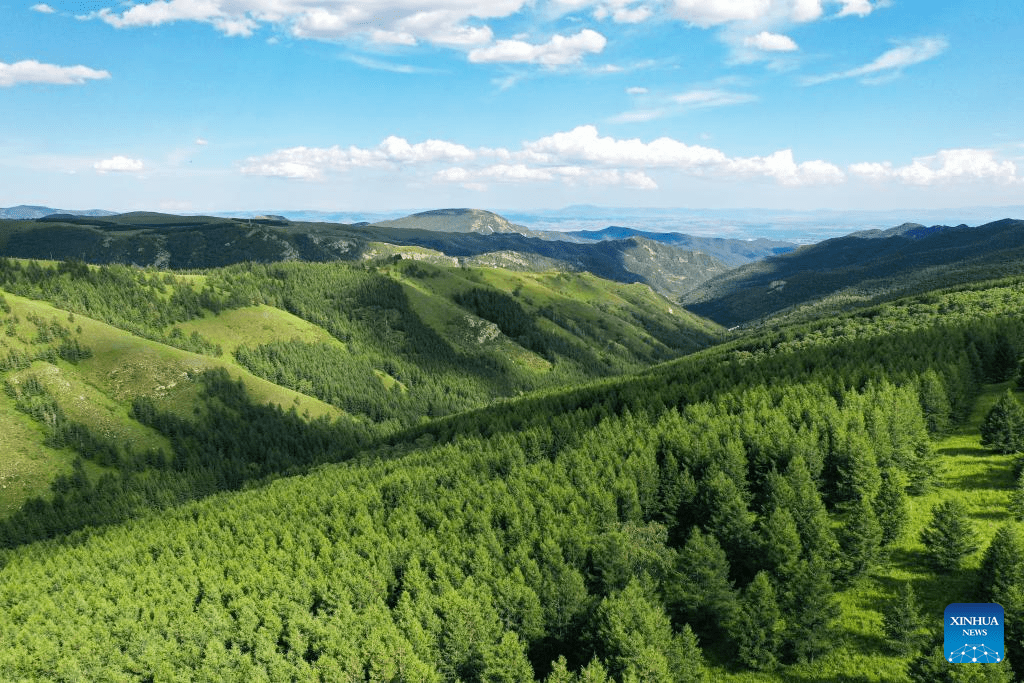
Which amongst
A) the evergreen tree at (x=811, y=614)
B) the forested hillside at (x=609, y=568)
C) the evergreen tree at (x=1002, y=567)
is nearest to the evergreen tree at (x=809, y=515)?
the forested hillside at (x=609, y=568)

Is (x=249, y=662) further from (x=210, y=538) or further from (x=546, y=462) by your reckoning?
(x=546, y=462)

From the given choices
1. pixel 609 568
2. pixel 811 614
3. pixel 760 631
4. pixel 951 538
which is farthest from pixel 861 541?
pixel 609 568

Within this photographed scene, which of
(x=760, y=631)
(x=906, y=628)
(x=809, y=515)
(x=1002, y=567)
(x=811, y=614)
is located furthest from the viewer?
(x=809, y=515)

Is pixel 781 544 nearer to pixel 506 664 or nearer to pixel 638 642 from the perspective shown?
pixel 638 642

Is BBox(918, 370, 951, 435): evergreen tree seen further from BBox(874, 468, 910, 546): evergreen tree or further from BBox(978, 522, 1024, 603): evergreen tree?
BBox(978, 522, 1024, 603): evergreen tree

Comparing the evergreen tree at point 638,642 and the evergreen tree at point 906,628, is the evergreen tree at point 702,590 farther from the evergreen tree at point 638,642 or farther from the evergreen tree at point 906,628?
the evergreen tree at point 906,628

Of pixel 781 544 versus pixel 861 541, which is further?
pixel 781 544
